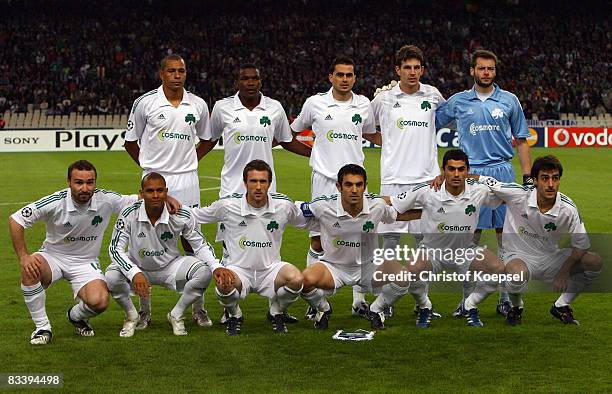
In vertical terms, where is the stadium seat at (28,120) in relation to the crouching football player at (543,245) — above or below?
above

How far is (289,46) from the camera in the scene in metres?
39.7

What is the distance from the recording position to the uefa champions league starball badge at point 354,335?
7.02 meters

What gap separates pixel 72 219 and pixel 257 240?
141 cm

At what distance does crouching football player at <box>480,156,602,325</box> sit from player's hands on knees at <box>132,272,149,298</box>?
274cm

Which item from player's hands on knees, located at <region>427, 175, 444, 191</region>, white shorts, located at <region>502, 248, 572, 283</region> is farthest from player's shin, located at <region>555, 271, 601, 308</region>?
player's hands on knees, located at <region>427, 175, 444, 191</region>

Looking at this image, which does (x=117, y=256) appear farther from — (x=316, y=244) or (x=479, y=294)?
(x=479, y=294)

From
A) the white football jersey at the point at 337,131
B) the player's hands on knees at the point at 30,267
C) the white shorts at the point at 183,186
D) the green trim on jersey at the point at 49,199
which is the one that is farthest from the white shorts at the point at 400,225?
the player's hands on knees at the point at 30,267

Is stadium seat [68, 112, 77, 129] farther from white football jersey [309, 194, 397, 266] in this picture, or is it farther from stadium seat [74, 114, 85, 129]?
white football jersey [309, 194, 397, 266]

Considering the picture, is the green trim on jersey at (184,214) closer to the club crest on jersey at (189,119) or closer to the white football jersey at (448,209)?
the club crest on jersey at (189,119)

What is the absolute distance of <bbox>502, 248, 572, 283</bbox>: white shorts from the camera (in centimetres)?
755

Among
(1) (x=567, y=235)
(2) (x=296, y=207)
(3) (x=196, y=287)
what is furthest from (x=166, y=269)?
(1) (x=567, y=235)

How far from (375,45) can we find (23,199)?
25389 millimetres

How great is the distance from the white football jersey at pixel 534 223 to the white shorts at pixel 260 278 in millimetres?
1795

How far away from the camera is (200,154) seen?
8.58 meters
